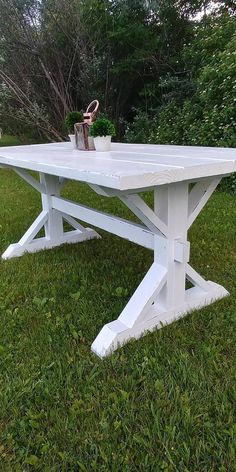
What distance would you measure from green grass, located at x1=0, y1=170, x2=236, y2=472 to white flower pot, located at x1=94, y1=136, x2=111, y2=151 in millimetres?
753

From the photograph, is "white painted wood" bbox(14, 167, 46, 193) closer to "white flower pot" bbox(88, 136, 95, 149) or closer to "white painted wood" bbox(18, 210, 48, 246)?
"white painted wood" bbox(18, 210, 48, 246)

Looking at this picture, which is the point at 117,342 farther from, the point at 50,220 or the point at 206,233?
the point at 206,233

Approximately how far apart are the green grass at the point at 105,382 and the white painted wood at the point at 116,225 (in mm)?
370

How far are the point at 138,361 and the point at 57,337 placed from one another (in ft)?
1.31

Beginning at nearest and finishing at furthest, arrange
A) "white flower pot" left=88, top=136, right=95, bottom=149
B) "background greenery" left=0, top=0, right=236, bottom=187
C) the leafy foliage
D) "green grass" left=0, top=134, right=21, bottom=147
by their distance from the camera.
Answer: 1. "white flower pot" left=88, top=136, right=95, bottom=149
2. the leafy foliage
3. "background greenery" left=0, top=0, right=236, bottom=187
4. "green grass" left=0, top=134, right=21, bottom=147

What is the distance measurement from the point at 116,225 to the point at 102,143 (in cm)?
50

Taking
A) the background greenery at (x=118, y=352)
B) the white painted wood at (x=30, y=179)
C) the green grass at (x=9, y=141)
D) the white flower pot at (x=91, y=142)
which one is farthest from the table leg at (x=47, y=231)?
the green grass at (x=9, y=141)

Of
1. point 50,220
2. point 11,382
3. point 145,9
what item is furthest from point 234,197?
point 145,9

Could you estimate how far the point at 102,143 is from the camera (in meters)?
1.98

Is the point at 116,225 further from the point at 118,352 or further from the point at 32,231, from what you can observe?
the point at 32,231

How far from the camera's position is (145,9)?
5.74 metres

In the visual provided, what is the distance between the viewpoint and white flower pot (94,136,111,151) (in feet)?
6.47

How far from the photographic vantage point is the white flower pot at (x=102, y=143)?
77.6 inches

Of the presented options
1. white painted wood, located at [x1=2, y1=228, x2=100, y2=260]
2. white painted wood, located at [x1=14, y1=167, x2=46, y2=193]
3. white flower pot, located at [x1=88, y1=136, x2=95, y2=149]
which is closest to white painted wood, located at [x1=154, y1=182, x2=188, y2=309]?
white flower pot, located at [x1=88, y1=136, x2=95, y2=149]
